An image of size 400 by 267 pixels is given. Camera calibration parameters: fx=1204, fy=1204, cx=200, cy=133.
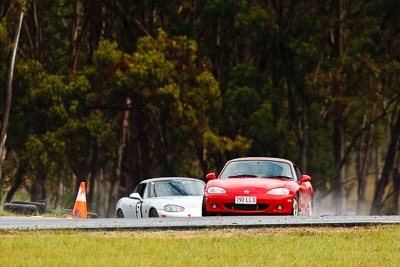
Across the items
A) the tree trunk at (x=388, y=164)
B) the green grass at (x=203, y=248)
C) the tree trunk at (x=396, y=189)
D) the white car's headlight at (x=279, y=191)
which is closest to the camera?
the green grass at (x=203, y=248)

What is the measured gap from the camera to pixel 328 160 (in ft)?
168

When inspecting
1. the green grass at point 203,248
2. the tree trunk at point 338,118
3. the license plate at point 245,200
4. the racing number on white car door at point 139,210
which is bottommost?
the green grass at point 203,248

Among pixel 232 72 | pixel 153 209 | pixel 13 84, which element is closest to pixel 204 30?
pixel 232 72

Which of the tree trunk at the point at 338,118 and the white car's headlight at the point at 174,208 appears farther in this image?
the tree trunk at the point at 338,118

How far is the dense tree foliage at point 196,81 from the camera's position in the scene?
145 ft

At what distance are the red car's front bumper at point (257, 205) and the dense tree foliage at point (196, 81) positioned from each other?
2027 cm

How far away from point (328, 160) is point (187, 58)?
29.7 feet

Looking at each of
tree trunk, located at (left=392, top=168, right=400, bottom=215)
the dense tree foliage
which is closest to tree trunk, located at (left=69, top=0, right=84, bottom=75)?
the dense tree foliage

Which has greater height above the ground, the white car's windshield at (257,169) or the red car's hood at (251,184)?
the white car's windshield at (257,169)

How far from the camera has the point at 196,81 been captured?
45344mm

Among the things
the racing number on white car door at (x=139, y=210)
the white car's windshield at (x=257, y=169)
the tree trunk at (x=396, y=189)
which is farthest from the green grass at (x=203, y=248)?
the tree trunk at (x=396, y=189)

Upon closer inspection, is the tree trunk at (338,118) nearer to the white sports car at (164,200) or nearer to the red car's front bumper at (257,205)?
the white sports car at (164,200)

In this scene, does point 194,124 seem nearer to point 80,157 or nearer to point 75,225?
point 80,157

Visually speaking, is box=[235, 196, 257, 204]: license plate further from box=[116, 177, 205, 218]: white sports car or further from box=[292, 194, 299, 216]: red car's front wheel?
box=[116, 177, 205, 218]: white sports car
